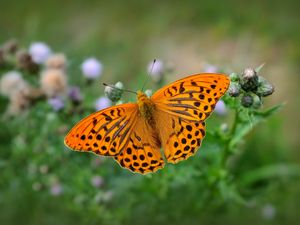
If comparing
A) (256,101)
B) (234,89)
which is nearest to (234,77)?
(234,89)

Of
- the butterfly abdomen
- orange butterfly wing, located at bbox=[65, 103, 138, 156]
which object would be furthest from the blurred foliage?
orange butterfly wing, located at bbox=[65, 103, 138, 156]

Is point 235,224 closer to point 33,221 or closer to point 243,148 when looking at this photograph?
point 243,148

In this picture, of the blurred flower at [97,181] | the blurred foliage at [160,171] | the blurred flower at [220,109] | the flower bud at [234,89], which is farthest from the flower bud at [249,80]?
the blurred flower at [97,181]

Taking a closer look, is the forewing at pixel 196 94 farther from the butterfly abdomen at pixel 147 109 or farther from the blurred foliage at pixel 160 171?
the blurred foliage at pixel 160 171

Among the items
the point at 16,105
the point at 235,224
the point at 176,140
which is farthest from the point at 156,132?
the point at 235,224

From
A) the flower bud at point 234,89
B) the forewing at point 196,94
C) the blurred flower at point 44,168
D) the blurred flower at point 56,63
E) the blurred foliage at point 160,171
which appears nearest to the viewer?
the forewing at point 196,94

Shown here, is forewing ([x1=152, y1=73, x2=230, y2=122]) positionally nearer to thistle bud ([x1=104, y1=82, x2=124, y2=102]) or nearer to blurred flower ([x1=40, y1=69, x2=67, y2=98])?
thistle bud ([x1=104, y1=82, x2=124, y2=102])

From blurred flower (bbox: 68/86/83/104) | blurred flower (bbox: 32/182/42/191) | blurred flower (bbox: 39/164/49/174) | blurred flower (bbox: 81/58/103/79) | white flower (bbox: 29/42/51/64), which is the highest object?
white flower (bbox: 29/42/51/64)

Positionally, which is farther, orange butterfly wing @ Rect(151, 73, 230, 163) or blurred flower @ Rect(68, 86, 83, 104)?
blurred flower @ Rect(68, 86, 83, 104)

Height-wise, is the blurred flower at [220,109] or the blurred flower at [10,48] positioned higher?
the blurred flower at [10,48]
